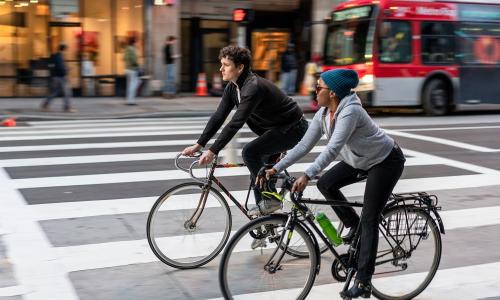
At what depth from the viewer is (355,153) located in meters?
4.41

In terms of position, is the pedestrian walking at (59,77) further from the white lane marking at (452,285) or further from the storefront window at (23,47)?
the white lane marking at (452,285)

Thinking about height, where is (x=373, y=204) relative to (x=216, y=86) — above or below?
above

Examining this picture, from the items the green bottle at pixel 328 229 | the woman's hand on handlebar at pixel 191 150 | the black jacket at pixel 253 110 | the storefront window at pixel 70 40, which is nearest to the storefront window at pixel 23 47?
the storefront window at pixel 70 40

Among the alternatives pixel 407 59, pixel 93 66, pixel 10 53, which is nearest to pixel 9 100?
pixel 10 53

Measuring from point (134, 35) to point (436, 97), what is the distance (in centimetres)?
1000

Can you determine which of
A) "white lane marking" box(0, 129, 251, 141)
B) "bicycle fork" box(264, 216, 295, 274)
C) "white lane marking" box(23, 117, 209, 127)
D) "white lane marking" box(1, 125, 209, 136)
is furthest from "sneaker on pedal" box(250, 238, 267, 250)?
"white lane marking" box(23, 117, 209, 127)

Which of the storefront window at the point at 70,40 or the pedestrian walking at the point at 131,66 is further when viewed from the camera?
the storefront window at the point at 70,40

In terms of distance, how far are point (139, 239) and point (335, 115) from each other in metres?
2.62

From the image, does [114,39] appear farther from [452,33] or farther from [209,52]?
[452,33]

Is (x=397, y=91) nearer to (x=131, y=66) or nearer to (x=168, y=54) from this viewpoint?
(x=168, y=54)

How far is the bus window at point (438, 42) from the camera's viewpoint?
1744 cm

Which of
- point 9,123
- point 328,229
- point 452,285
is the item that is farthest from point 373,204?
point 9,123

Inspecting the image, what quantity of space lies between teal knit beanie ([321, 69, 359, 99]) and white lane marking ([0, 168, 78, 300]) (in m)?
2.30

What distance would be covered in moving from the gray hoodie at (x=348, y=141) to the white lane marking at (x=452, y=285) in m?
0.97
